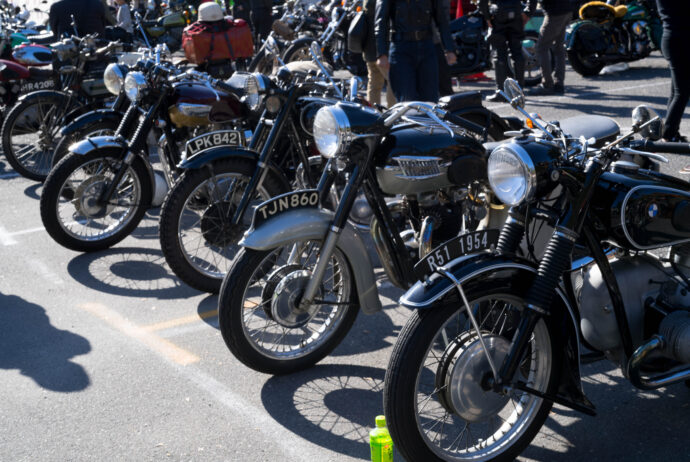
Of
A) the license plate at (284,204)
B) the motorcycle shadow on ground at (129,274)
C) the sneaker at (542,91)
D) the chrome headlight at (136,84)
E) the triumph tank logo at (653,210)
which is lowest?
the motorcycle shadow on ground at (129,274)

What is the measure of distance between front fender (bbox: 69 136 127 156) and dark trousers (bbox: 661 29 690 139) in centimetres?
441

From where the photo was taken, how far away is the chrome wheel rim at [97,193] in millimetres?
5301

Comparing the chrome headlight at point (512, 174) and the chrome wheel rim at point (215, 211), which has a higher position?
the chrome headlight at point (512, 174)

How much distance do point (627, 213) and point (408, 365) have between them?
36.9 inches

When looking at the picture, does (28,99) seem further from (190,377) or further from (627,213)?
(627,213)

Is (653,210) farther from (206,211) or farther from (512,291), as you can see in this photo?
(206,211)

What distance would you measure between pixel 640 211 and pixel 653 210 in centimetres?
6

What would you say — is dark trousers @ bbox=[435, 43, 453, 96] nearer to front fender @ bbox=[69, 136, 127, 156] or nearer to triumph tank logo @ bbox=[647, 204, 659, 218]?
front fender @ bbox=[69, 136, 127, 156]

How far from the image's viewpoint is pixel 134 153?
5234 mm

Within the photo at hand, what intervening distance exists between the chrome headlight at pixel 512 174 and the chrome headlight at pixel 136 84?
3181mm

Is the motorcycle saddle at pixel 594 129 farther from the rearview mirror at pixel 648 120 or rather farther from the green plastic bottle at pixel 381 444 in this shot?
the green plastic bottle at pixel 381 444

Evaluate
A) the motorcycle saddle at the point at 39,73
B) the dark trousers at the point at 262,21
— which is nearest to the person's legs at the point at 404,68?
the motorcycle saddle at the point at 39,73

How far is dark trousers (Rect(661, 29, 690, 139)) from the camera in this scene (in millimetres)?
6445

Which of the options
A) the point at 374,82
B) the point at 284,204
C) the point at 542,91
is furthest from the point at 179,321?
the point at 542,91
